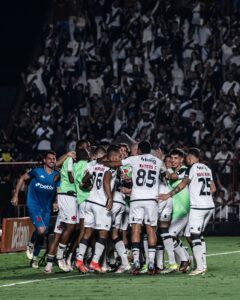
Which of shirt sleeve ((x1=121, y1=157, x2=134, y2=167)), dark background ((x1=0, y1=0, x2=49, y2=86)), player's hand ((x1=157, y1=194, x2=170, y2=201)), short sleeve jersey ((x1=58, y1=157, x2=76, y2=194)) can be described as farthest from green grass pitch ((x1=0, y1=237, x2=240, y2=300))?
dark background ((x1=0, y1=0, x2=49, y2=86))

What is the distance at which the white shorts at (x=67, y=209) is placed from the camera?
21.9 metres

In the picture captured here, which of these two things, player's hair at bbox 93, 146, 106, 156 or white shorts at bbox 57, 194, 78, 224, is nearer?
player's hair at bbox 93, 146, 106, 156

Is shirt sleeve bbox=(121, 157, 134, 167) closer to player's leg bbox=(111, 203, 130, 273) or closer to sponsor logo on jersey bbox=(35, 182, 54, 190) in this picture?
player's leg bbox=(111, 203, 130, 273)

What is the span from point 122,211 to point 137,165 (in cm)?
106

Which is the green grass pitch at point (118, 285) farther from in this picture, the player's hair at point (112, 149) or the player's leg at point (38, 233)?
the player's hair at point (112, 149)

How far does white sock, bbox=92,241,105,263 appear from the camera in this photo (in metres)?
21.0

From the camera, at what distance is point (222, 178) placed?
32000 mm

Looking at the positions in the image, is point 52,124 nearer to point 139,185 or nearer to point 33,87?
point 33,87

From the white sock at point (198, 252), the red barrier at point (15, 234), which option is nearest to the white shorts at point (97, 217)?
the white sock at point (198, 252)

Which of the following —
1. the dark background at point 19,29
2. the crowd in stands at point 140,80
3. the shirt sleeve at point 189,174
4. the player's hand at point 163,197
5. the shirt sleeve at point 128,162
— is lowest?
the player's hand at point 163,197

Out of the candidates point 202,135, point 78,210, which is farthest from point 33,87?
point 78,210

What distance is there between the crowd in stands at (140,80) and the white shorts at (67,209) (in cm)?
1010

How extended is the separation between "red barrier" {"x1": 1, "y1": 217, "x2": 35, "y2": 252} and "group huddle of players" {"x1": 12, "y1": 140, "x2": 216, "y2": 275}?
13.5 ft

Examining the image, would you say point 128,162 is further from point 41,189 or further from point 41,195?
point 41,195
